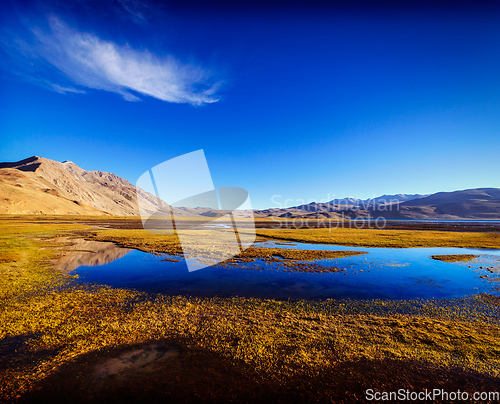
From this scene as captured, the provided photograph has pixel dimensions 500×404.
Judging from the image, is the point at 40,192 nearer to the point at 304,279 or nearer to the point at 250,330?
the point at 304,279

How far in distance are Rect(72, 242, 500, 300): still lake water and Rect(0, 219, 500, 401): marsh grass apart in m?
1.39

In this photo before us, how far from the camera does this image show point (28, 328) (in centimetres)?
862

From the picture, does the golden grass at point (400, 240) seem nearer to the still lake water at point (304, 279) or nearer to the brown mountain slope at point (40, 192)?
the still lake water at point (304, 279)

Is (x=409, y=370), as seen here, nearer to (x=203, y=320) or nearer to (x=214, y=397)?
(x=214, y=397)

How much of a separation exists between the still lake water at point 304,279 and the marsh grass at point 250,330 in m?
1.39

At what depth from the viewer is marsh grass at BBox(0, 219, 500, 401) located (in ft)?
22.4

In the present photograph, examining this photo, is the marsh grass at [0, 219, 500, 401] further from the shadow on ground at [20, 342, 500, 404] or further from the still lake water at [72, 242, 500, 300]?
the still lake water at [72, 242, 500, 300]

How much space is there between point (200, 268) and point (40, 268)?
506 inches

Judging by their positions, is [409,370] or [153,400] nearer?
[153,400]

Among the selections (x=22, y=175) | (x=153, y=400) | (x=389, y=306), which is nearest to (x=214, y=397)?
(x=153, y=400)

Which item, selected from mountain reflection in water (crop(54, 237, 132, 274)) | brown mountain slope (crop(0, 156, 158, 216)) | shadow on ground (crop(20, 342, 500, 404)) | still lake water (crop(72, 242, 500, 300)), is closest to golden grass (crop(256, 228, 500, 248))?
still lake water (crop(72, 242, 500, 300))

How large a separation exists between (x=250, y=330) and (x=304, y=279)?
29.8 ft

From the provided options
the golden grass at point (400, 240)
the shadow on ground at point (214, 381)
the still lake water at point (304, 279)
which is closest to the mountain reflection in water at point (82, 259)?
the still lake water at point (304, 279)

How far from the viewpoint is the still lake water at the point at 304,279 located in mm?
13742
